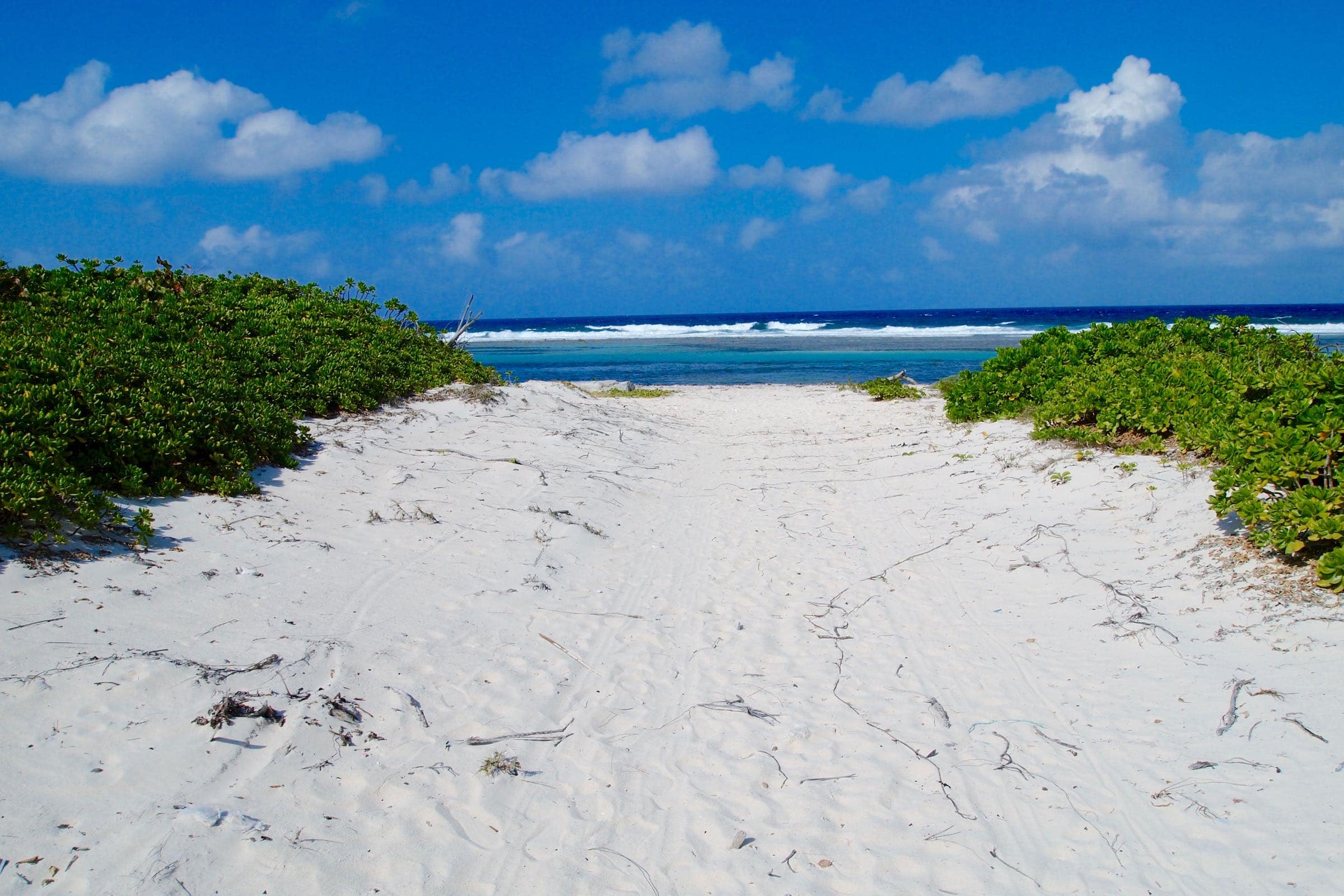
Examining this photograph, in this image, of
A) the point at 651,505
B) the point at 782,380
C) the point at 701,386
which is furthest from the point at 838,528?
the point at 782,380

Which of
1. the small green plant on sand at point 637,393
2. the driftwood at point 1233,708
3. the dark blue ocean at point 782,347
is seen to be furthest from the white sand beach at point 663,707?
the small green plant on sand at point 637,393

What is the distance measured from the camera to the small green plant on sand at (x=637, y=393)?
66.3 ft

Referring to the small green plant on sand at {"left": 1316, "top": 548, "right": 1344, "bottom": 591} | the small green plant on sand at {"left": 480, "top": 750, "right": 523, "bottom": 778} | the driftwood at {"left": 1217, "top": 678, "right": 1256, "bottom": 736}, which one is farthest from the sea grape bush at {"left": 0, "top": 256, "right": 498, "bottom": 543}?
the small green plant on sand at {"left": 1316, "top": 548, "right": 1344, "bottom": 591}

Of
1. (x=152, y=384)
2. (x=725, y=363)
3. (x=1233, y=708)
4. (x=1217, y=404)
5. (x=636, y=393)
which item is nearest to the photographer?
(x=1233, y=708)

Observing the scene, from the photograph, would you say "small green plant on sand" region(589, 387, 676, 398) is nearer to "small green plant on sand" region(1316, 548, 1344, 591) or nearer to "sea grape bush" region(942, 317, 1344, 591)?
"sea grape bush" region(942, 317, 1344, 591)

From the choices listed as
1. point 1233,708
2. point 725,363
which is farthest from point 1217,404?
point 725,363

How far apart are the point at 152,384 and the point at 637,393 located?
15.5 metres

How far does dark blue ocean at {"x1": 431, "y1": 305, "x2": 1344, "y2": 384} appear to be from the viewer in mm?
31625

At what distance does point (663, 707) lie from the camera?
170 inches

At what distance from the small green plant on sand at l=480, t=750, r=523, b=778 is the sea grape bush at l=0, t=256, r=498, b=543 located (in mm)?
3023

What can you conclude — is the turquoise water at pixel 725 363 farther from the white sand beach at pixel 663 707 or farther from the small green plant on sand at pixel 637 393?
the white sand beach at pixel 663 707

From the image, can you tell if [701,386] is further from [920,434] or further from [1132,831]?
[1132,831]

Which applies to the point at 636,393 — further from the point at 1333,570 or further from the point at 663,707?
the point at 1333,570

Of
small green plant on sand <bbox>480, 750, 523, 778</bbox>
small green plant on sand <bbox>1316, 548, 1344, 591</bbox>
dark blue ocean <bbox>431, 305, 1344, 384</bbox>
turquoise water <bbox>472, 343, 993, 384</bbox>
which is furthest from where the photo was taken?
dark blue ocean <bbox>431, 305, 1344, 384</bbox>
